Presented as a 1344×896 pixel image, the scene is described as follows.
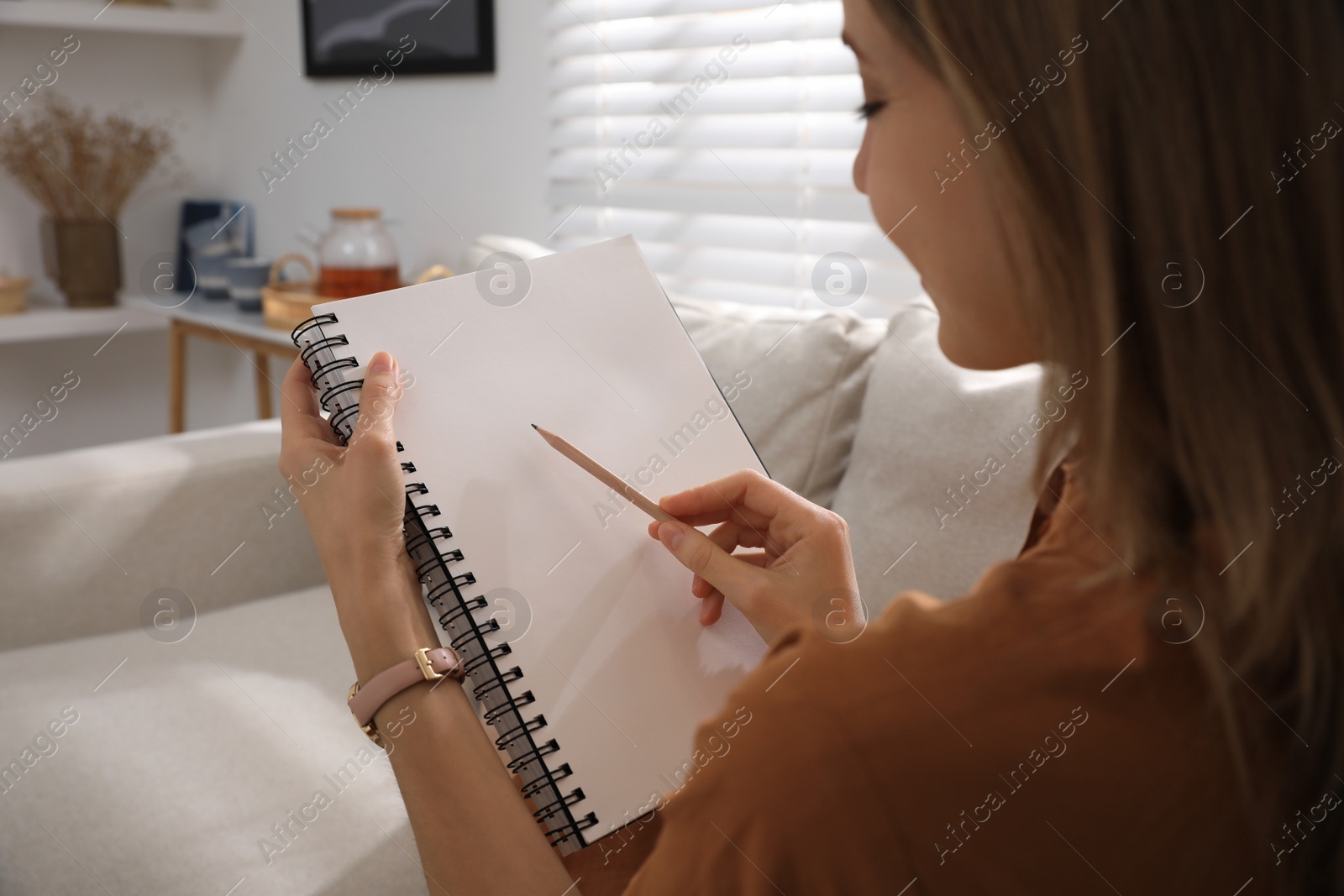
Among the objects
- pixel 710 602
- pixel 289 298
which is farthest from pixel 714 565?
pixel 289 298

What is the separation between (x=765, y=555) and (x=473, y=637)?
0.76 feet

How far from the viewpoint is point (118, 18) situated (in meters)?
2.44

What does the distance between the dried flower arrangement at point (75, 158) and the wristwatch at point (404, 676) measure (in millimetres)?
2421

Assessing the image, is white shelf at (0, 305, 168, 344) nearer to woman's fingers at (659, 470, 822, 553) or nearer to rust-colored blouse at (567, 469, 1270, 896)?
woman's fingers at (659, 470, 822, 553)

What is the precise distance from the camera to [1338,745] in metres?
0.40

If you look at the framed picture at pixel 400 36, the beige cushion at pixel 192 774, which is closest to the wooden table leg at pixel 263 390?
the framed picture at pixel 400 36

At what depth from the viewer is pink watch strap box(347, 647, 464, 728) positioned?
2.08 ft

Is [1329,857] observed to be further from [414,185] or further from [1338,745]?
[414,185]

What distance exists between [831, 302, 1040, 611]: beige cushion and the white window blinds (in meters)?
0.42

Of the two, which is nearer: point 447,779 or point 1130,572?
point 1130,572

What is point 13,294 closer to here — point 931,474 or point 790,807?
point 931,474

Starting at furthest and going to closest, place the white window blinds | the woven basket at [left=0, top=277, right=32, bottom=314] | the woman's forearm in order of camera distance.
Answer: the woven basket at [left=0, top=277, right=32, bottom=314] → the white window blinds → the woman's forearm

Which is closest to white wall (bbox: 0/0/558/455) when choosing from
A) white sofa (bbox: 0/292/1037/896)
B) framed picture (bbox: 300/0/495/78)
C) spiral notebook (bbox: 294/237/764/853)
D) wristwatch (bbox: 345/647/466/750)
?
framed picture (bbox: 300/0/495/78)

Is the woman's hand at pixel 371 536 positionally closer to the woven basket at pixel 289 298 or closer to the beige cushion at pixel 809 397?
the beige cushion at pixel 809 397
